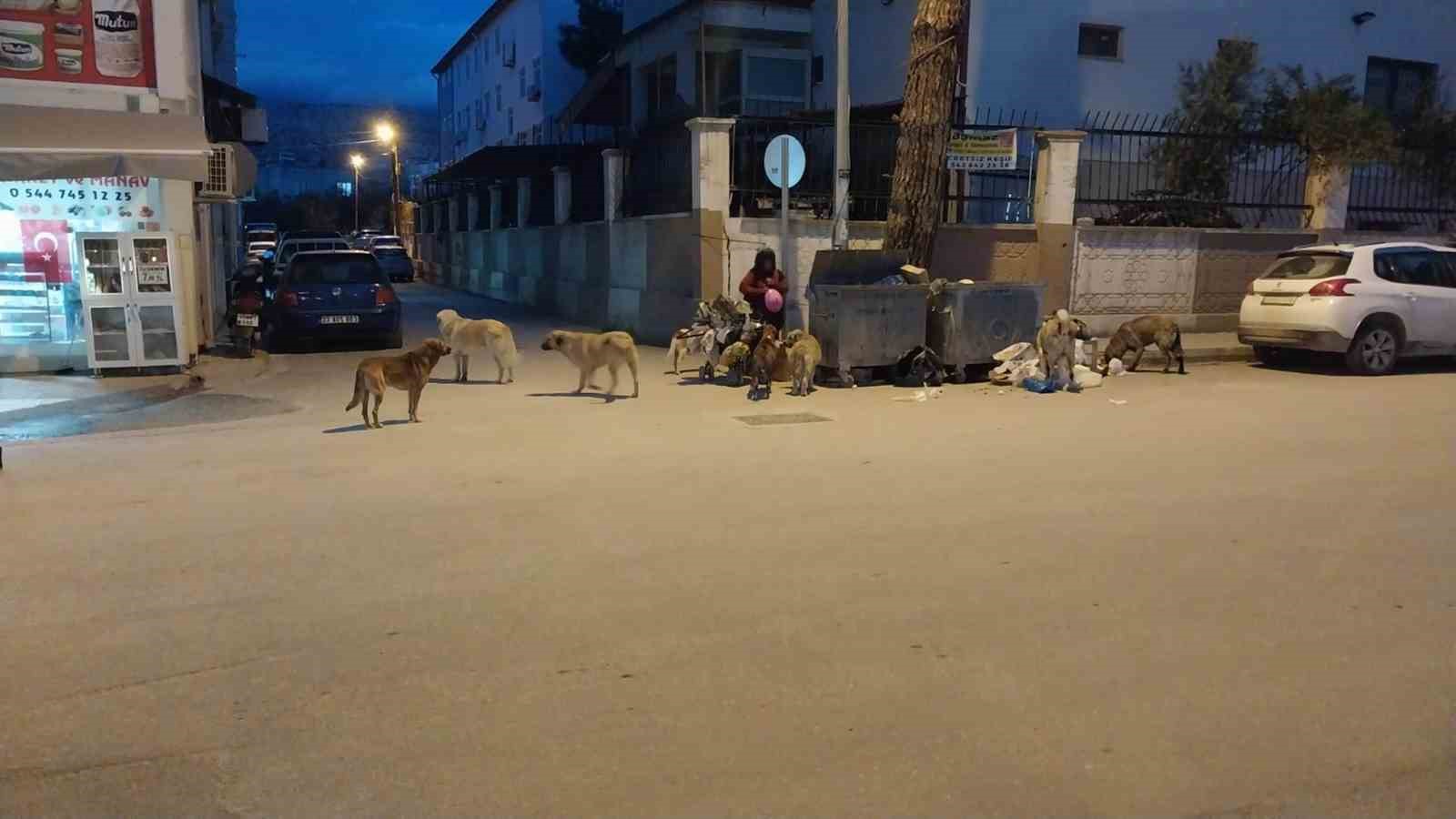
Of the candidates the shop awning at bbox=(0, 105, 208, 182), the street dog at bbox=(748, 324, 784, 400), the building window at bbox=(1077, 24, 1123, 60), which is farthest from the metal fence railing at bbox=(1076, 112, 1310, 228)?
the shop awning at bbox=(0, 105, 208, 182)

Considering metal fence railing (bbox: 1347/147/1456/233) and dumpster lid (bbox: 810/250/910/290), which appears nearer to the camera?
dumpster lid (bbox: 810/250/910/290)

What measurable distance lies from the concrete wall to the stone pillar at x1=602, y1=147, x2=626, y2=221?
1.07ft

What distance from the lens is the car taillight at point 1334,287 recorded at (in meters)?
13.6

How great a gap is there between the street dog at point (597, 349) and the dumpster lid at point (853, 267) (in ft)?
8.97

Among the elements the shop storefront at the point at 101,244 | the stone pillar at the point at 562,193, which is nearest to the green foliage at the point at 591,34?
the stone pillar at the point at 562,193

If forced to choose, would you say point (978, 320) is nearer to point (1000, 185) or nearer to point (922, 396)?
point (922, 396)

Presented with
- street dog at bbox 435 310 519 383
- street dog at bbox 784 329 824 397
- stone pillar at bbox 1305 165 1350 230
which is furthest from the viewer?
stone pillar at bbox 1305 165 1350 230

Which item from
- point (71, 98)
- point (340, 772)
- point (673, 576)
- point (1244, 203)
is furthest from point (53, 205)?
point (1244, 203)

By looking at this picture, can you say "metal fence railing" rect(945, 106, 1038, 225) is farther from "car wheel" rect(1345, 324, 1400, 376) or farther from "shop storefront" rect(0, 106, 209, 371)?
"shop storefront" rect(0, 106, 209, 371)

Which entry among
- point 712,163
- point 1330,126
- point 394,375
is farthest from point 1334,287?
point 394,375

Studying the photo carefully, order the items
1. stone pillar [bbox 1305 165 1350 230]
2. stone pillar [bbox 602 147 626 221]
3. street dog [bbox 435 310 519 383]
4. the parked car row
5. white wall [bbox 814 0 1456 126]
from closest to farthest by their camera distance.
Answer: street dog [bbox 435 310 519 383], the parked car row, stone pillar [bbox 1305 165 1350 230], white wall [bbox 814 0 1456 126], stone pillar [bbox 602 147 626 221]

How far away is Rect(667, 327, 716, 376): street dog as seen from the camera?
13.2 meters

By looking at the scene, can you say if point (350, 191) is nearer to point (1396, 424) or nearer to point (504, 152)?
point (504, 152)

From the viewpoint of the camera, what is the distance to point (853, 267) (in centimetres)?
1352
